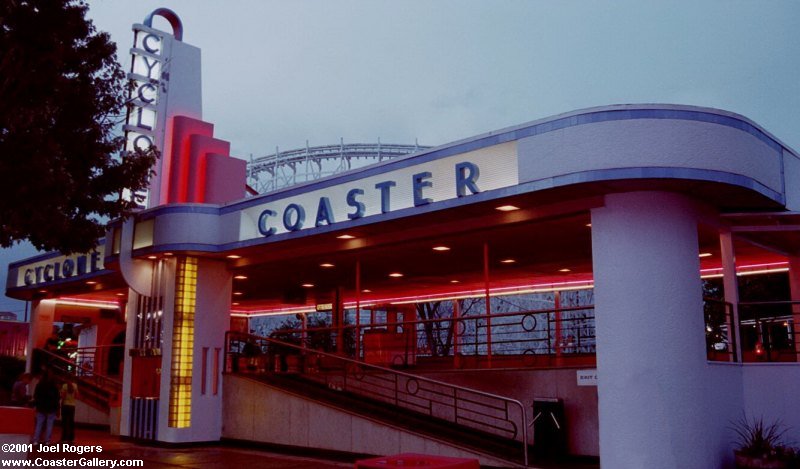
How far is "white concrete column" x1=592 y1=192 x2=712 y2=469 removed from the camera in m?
10.9

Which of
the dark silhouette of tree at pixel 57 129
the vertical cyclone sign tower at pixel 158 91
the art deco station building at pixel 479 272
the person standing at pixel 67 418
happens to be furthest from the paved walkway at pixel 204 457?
the vertical cyclone sign tower at pixel 158 91

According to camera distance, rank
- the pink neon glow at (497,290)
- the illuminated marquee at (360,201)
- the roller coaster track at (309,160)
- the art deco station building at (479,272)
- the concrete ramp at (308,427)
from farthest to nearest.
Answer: the roller coaster track at (309,160) → the pink neon glow at (497,290) → the concrete ramp at (308,427) → the illuminated marquee at (360,201) → the art deco station building at (479,272)

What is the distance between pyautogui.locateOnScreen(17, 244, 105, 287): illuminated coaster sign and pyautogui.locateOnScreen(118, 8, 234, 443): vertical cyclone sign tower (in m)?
2.94

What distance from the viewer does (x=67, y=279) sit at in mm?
23078

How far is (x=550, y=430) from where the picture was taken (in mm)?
13430

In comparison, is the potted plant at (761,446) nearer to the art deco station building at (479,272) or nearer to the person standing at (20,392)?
the art deco station building at (479,272)

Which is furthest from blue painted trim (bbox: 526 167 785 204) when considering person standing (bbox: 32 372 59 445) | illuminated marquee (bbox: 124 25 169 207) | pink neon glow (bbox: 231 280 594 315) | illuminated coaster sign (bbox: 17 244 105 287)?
illuminated coaster sign (bbox: 17 244 105 287)

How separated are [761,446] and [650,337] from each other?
2.29 metres

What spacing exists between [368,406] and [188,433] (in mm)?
4473

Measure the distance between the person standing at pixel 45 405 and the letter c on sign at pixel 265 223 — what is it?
547 cm

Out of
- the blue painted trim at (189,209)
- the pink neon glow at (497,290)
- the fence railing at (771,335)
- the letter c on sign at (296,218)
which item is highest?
the blue painted trim at (189,209)

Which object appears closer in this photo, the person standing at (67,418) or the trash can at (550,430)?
the trash can at (550,430)

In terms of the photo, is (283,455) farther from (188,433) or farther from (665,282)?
(665,282)

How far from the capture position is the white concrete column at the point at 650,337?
10.9 meters
